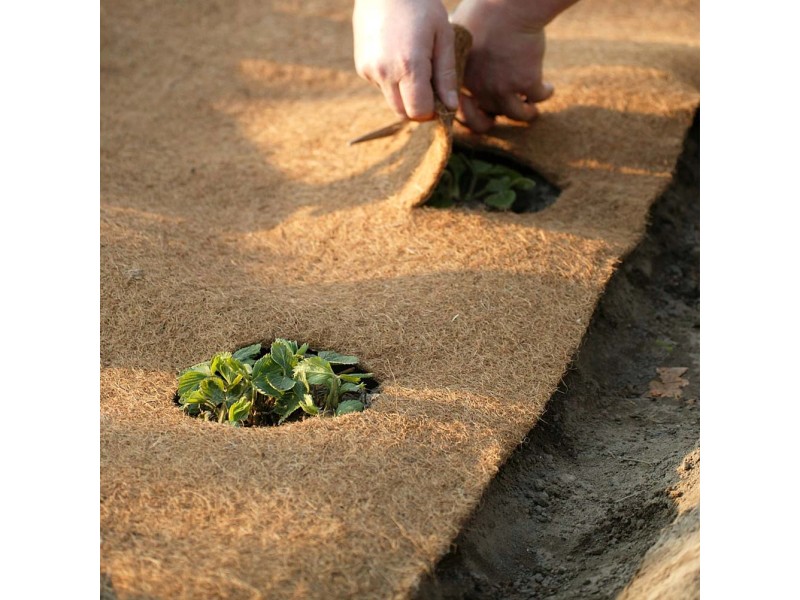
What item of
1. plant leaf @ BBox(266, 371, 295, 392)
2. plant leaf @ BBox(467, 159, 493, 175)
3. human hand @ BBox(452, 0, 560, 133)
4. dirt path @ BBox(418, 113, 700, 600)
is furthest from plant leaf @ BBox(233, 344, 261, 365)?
human hand @ BBox(452, 0, 560, 133)

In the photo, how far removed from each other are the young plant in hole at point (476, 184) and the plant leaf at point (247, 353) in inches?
50.6

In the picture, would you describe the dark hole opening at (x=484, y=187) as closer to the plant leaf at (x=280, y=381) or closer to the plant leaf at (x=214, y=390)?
the plant leaf at (x=280, y=381)

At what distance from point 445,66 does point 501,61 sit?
57cm

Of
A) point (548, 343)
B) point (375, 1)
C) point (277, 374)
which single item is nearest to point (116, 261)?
point (277, 374)

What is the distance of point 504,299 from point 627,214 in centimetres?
93

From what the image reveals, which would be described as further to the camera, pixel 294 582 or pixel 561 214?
pixel 561 214

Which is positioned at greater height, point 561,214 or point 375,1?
point 375,1

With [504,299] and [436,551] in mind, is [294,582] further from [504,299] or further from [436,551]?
[504,299]

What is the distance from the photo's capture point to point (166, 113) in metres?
5.07

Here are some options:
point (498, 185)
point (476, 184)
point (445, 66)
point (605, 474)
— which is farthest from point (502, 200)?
point (605, 474)

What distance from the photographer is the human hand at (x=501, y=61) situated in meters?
4.11

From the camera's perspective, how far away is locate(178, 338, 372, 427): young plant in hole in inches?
116

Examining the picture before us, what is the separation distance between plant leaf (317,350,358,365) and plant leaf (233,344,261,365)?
0.72 feet

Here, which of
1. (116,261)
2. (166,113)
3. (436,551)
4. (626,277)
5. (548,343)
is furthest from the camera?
(166,113)
